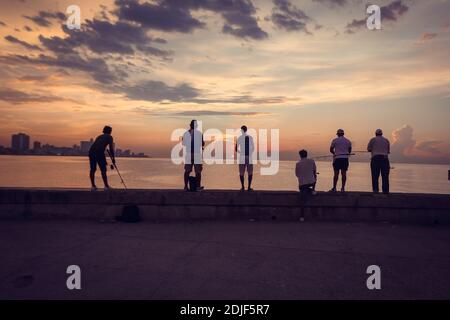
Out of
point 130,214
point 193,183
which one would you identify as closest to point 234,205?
point 193,183

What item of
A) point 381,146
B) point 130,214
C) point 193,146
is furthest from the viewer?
point 381,146

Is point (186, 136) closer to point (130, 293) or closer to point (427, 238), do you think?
point (130, 293)

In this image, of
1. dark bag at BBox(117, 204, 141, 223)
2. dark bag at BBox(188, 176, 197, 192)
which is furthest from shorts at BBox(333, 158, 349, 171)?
dark bag at BBox(117, 204, 141, 223)

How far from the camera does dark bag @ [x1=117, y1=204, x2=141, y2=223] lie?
9.01 meters

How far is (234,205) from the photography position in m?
9.48

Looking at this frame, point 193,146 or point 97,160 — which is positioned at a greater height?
point 193,146

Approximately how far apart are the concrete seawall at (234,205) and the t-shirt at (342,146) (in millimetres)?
1581

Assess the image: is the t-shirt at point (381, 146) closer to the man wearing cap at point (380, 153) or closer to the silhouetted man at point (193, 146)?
the man wearing cap at point (380, 153)

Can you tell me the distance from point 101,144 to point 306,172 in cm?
612

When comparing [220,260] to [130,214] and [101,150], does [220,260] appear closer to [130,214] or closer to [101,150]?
[130,214]

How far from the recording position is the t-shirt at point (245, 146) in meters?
10.5

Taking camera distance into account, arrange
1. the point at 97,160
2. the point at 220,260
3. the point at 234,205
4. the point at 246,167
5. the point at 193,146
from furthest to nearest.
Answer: the point at 246,167 → the point at 193,146 → the point at 97,160 → the point at 234,205 → the point at 220,260

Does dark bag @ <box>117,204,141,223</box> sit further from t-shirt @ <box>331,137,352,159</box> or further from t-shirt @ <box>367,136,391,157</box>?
t-shirt @ <box>367,136,391,157</box>
